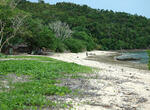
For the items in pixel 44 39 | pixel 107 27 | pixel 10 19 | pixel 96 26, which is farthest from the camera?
pixel 107 27

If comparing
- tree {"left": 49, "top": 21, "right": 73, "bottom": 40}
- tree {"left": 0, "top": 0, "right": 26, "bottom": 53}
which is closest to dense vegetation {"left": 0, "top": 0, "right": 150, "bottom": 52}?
tree {"left": 49, "top": 21, "right": 73, "bottom": 40}

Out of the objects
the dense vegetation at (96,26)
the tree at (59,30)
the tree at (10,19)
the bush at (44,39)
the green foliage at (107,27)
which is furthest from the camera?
the green foliage at (107,27)

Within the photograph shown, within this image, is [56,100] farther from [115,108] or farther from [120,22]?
[120,22]

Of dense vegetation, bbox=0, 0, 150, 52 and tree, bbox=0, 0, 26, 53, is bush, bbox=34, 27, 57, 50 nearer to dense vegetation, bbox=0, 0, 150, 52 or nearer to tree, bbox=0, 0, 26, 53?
tree, bbox=0, 0, 26, 53

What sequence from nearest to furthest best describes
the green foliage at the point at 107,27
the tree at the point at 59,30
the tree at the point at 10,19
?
1. the tree at the point at 10,19
2. the tree at the point at 59,30
3. the green foliage at the point at 107,27

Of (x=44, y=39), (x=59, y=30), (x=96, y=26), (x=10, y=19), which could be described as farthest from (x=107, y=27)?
(x=10, y=19)

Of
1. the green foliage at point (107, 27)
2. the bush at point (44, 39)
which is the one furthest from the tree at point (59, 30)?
the green foliage at point (107, 27)

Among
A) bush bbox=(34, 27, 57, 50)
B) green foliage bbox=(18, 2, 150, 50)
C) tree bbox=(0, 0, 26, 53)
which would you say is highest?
green foliage bbox=(18, 2, 150, 50)

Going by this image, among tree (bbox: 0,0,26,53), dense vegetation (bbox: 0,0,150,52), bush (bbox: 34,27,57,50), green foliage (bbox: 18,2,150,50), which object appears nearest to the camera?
tree (bbox: 0,0,26,53)

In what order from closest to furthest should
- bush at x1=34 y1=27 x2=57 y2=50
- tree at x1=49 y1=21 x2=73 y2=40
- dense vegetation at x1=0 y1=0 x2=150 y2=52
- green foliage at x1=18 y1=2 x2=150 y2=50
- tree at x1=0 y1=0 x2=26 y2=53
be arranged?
tree at x1=0 y1=0 x2=26 y2=53 < bush at x1=34 y1=27 x2=57 y2=50 < tree at x1=49 y1=21 x2=73 y2=40 < dense vegetation at x1=0 y1=0 x2=150 y2=52 < green foliage at x1=18 y1=2 x2=150 y2=50

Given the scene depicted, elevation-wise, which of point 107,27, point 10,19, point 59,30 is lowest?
point 10,19

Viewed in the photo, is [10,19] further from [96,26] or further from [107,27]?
[107,27]

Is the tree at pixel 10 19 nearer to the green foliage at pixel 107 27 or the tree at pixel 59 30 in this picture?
the tree at pixel 59 30

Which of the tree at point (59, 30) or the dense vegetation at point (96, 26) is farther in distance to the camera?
the dense vegetation at point (96, 26)
